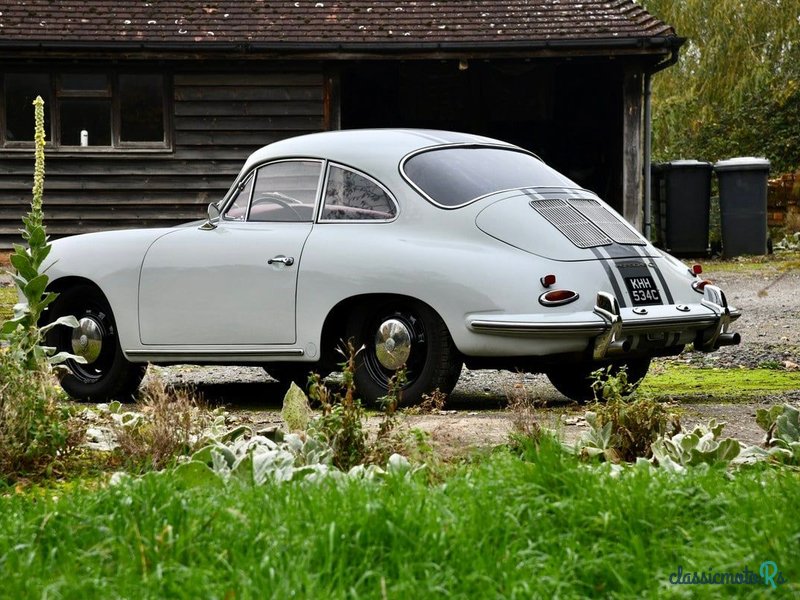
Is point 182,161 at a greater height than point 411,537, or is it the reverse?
point 182,161

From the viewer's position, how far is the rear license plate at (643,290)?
714 cm

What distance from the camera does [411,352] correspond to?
724 centimetres

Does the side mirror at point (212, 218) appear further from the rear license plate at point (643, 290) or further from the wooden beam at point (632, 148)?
the wooden beam at point (632, 148)

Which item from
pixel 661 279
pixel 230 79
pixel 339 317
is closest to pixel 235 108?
pixel 230 79

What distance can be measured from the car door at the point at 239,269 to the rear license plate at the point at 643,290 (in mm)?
1808

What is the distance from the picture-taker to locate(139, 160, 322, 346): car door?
755cm

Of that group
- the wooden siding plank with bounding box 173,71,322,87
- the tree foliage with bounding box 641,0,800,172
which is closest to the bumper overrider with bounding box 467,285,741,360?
the wooden siding plank with bounding box 173,71,322,87

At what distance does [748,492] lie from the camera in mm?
3887

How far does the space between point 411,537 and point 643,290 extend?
3990 millimetres

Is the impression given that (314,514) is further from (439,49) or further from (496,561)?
(439,49)

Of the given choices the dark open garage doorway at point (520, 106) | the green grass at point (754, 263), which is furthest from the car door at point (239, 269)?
the dark open garage doorway at point (520, 106)

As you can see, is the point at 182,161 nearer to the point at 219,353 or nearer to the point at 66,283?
the point at 66,283

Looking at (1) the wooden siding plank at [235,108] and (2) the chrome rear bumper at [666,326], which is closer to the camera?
(2) the chrome rear bumper at [666,326]

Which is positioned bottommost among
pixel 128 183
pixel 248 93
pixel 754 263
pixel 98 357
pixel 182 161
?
pixel 98 357
